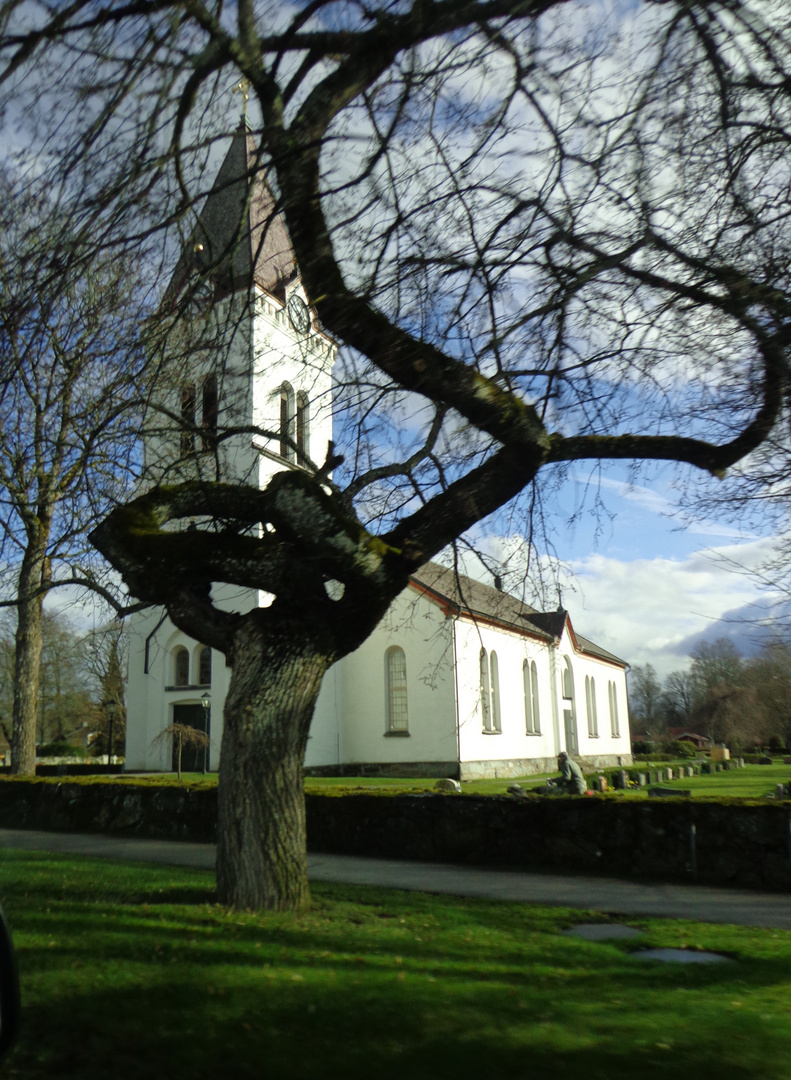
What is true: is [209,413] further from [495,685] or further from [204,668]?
[495,685]

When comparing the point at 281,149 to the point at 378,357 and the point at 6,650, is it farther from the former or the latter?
the point at 6,650

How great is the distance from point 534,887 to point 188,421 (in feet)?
23.8

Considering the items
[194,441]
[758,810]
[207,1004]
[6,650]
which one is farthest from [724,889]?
[6,650]

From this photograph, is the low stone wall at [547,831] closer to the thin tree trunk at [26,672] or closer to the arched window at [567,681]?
the thin tree trunk at [26,672]

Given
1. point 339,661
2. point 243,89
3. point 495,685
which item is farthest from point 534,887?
point 495,685

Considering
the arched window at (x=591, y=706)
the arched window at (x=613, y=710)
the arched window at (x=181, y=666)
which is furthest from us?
the arched window at (x=613, y=710)

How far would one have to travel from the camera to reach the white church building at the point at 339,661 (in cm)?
822

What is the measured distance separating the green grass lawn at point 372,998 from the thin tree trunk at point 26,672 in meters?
14.9

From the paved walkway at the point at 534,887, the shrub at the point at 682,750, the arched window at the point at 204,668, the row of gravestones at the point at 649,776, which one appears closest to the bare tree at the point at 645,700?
the shrub at the point at 682,750

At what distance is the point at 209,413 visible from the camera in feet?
34.4

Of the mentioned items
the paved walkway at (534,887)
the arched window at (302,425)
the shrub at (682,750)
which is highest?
the arched window at (302,425)

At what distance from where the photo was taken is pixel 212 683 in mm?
36625

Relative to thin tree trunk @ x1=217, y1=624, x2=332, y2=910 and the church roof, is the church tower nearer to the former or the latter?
the church roof

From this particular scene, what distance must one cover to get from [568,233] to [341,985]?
6.35m
